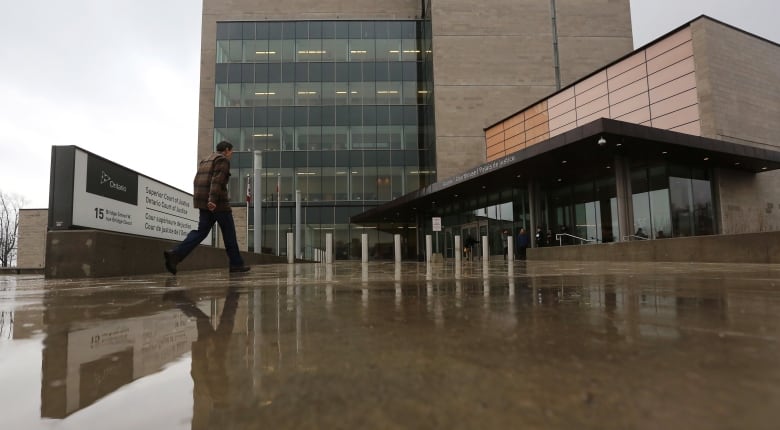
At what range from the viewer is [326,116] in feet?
128

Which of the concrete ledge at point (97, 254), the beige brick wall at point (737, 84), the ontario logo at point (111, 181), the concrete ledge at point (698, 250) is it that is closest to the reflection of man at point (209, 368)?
the concrete ledge at point (97, 254)

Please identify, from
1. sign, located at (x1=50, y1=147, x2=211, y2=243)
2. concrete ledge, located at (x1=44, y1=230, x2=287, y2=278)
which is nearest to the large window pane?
sign, located at (x1=50, y1=147, x2=211, y2=243)

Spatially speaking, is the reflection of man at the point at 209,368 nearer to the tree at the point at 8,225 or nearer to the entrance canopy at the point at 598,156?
the entrance canopy at the point at 598,156

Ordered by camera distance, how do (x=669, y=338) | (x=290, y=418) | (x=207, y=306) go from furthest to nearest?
(x=207, y=306)
(x=669, y=338)
(x=290, y=418)

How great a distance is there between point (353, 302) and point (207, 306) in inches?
Result: 30.1

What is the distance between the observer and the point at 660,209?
20.1m

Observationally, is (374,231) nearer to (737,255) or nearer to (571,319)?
(737,255)

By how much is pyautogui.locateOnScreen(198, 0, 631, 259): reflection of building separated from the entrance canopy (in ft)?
38.1

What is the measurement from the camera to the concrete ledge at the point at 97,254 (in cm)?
620

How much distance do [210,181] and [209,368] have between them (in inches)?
234

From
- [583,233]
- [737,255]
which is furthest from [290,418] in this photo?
[583,233]

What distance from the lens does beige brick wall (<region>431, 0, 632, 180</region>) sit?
35.2 metres

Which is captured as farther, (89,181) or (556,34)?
(556,34)

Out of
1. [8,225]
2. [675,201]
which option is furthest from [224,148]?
[8,225]
